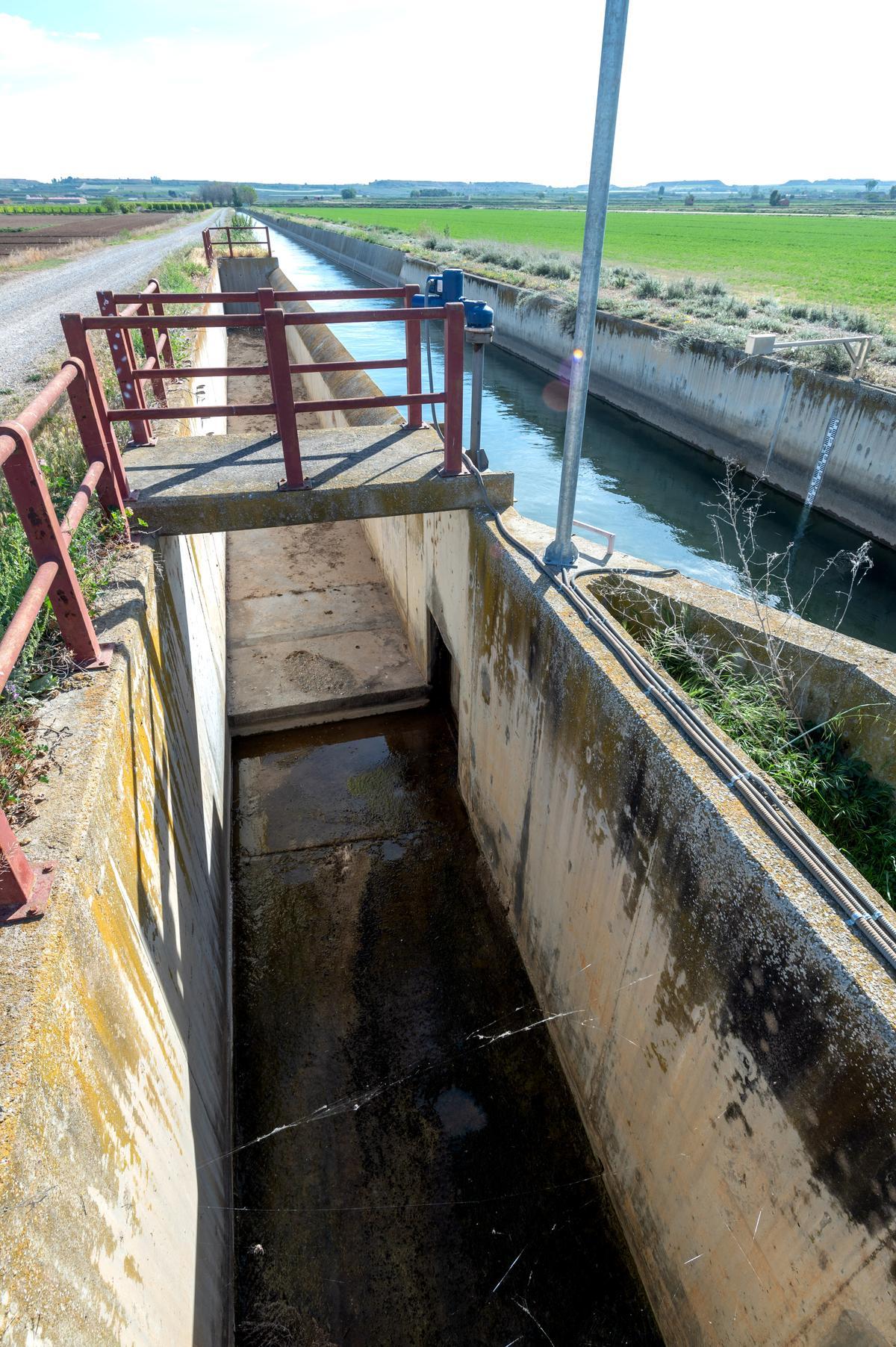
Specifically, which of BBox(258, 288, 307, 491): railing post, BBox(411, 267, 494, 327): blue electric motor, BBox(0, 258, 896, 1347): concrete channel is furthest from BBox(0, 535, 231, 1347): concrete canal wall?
BBox(411, 267, 494, 327): blue electric motor

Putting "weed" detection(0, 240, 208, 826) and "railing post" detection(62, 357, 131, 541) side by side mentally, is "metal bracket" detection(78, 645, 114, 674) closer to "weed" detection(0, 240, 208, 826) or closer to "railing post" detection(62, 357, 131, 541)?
"weed" detection(0, 240, 208, 826)

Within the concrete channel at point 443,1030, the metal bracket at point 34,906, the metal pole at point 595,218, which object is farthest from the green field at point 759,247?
the metal bracket at point 34,906

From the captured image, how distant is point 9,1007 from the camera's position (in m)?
2.04

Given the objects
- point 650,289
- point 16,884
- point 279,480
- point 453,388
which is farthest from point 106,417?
point 650,289

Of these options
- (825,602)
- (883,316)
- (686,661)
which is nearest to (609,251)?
(883,316)

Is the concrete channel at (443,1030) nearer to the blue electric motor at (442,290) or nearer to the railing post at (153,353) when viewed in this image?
the railing post at (153,353)

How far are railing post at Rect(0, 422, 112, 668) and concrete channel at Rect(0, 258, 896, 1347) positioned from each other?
0.17m

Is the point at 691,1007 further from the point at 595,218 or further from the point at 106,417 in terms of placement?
the point at 106,417

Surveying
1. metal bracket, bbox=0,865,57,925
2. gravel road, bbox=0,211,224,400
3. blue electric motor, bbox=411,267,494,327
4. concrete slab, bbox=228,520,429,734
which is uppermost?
blue electric motor, bbox=411,267,494,327

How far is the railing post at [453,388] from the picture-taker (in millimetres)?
4922

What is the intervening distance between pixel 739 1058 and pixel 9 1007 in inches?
109

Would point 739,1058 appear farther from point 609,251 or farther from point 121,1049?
point 609,251

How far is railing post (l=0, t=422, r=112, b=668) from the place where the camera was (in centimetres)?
284

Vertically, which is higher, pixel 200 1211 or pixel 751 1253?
pixel 751 1253
